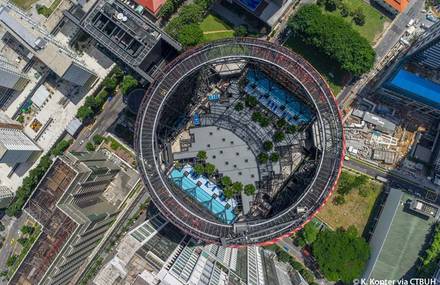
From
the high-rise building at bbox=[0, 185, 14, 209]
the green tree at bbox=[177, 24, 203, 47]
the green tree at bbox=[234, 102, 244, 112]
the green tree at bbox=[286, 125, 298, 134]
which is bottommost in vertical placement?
the high-rise building at bbox=[0, 185, 14, 209]

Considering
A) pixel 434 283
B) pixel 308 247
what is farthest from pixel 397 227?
pixel 308 247

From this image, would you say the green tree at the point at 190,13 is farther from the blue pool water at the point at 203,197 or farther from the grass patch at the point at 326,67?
the blue pool water at the point at 203,197

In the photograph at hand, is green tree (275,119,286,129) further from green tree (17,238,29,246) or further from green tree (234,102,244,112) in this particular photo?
green tree (17,238,29,246)

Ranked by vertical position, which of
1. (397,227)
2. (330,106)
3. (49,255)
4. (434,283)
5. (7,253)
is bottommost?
(7,253)

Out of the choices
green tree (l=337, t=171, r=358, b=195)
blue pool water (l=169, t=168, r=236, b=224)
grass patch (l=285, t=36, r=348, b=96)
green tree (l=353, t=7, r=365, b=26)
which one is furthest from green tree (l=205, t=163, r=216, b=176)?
green tree (l=353, t=7, r=365, b=26)

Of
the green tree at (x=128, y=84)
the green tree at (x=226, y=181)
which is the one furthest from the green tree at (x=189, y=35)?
the green tree at (x=226, y=181)

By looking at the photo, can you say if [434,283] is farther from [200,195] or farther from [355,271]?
[200,195]
